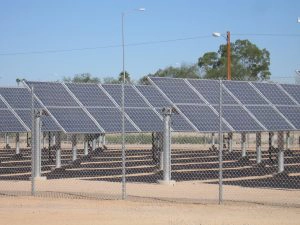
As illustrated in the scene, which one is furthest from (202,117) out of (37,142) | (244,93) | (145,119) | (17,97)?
(17,97)

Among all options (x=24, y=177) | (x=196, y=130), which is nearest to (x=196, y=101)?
(x=196, y=130)

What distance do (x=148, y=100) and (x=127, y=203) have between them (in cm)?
1304

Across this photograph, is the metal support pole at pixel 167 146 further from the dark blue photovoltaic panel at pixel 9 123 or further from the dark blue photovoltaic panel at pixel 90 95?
the dark blue photovoltaic panel at pixel 9 123

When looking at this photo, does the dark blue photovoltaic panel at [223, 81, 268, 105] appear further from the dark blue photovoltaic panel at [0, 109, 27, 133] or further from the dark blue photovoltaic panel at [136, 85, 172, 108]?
the dark blue photovoltaic panel at [0, 109, 27, 133]

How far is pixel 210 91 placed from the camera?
83.8 feet

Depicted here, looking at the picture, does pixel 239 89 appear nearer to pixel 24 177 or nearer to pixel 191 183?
pixel 191 183

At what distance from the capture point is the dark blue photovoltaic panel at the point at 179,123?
23625 millimetres

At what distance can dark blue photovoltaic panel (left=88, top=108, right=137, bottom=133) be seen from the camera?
2481 centimetres

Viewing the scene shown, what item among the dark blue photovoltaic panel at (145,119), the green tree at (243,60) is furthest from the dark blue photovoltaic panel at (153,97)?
the green tree at (243,60)

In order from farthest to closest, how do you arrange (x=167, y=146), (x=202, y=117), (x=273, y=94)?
(x=273, y=94) < (x=202, y=117) < (x=167, y=146)

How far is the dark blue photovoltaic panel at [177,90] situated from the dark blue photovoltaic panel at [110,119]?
77.8 inches

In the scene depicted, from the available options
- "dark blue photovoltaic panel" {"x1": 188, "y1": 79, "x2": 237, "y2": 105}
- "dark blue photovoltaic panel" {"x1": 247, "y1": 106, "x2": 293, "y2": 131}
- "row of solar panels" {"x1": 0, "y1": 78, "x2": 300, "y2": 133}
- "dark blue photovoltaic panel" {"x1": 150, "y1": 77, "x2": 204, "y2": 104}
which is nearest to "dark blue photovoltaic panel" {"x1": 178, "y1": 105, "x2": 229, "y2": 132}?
"row of solar panels" {"x1": 0, "y1": 78, "x2": 300, "y2": 133}

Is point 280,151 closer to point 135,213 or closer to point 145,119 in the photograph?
point 145,119

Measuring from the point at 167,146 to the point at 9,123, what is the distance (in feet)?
24.0
